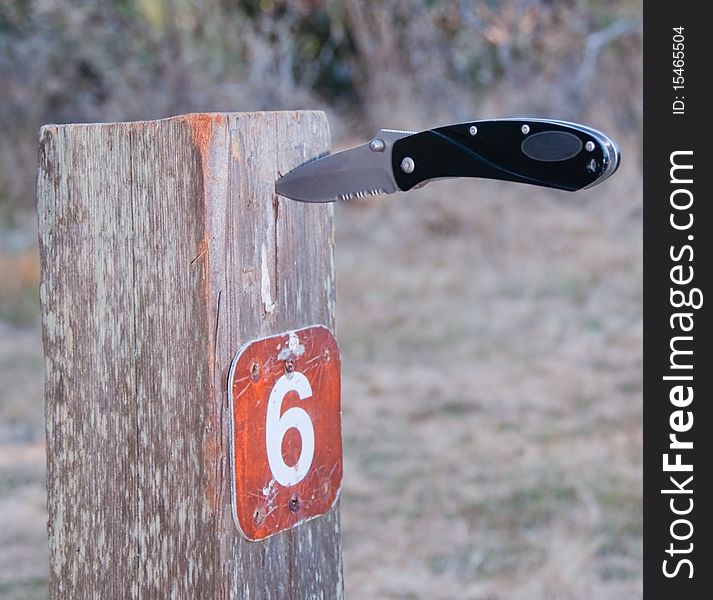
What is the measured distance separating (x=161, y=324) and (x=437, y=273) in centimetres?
463

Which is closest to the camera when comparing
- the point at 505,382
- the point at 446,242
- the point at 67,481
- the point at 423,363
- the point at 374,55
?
the point at 67,481

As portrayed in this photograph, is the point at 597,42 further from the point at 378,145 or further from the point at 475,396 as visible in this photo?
the point at 378,145

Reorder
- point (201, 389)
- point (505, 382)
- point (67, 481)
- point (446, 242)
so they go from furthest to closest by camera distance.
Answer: point (446, 242)
point (505, 382)
point (67, 481)
point (201, 389)

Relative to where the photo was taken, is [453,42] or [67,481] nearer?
[67,481]

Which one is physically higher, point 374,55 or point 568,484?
point 374,55

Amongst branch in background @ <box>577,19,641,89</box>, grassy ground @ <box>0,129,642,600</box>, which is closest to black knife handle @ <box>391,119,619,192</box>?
grassy ground @ <box>0,129,642,600</box>

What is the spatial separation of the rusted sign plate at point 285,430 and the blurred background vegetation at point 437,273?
55.5 inches

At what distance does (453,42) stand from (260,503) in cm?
698

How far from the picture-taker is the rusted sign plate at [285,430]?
4.04ft

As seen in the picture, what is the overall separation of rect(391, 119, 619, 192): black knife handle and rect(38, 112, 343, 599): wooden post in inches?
6.9

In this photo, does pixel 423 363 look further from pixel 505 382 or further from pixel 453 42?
pixel 453 42

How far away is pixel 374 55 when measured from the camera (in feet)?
25.3

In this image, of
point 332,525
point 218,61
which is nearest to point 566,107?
point 218,61

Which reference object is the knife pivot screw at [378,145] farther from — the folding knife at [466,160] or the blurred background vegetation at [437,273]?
the blurred background vegetation at [437,273]
